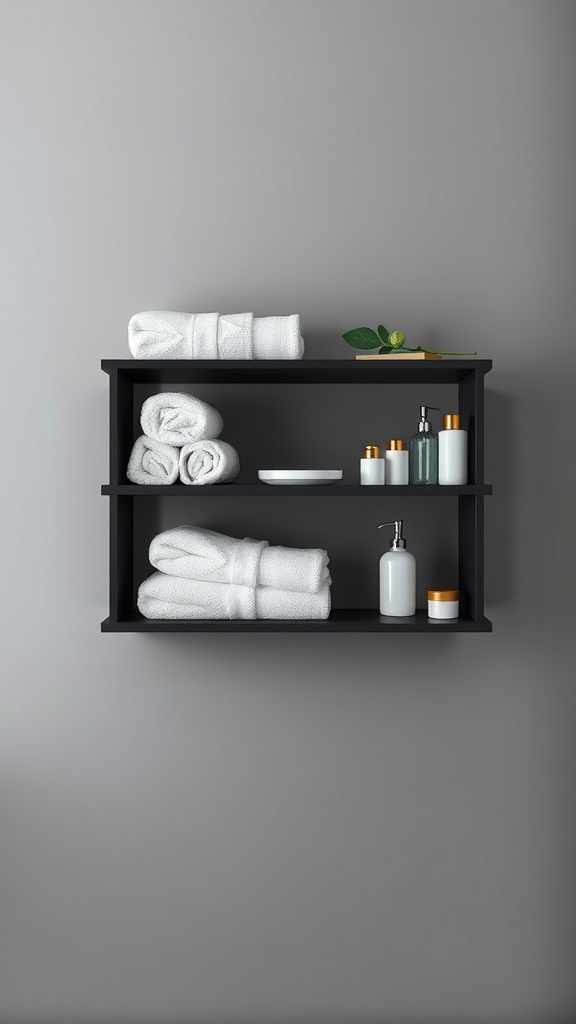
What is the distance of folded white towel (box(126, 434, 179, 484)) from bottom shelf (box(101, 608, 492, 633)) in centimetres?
26

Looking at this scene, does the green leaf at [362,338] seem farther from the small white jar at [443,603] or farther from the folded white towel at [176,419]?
the small white jar at [443,603]

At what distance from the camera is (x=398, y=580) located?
4.98 ft

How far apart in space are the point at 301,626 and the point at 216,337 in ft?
1.75

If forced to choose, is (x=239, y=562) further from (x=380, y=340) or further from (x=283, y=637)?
(x=380, y=340)

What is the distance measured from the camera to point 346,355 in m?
1.63

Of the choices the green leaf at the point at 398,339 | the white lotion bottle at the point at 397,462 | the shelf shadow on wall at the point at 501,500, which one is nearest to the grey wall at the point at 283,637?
the shelf shadow on wall at the point at 501,500

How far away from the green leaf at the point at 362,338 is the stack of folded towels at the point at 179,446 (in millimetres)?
291

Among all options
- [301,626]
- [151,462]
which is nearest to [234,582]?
[301,626]

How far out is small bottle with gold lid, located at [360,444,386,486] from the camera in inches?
58.2

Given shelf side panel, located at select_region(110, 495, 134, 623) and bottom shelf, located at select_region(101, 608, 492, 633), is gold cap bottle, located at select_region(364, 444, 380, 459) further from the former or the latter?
shelf side panel, located at select_region(110, 495, 134, 623)

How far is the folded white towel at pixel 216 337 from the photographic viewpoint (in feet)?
4.80

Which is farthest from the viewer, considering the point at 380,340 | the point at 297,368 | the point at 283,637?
the point at 283,637
